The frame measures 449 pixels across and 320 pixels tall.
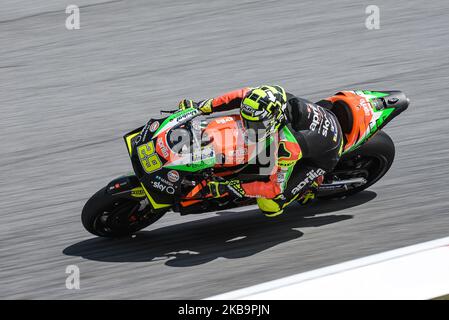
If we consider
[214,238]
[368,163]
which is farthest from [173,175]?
[368,163]

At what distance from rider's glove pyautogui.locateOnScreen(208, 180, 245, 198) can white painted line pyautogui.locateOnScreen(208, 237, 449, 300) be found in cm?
112

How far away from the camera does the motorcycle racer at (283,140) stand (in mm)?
6543

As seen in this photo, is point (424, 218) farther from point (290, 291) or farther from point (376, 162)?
point (290, 291)

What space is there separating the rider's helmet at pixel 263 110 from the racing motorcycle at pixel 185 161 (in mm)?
166

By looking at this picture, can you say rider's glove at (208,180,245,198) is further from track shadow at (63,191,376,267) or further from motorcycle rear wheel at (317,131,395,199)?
motorcycle rear wheel at (317,131,395,199)

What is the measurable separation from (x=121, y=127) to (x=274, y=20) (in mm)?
3746

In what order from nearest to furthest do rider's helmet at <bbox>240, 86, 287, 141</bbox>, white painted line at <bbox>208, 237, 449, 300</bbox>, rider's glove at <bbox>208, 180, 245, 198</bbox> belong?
1. white painted line at <bbox>208, 237, 449, 300</bbox>
2. rider's helmet at <bbox>240, 86, 287, 141</bbox>
3. rider's glove at <bbox>208, 180, 245, 198</bbox>

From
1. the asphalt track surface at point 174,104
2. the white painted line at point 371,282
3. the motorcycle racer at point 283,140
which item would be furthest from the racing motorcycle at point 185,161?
the white painted line at point 371,282

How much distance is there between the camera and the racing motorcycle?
654cm

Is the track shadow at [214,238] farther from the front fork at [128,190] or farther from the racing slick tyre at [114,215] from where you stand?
the front fork at [128,190]

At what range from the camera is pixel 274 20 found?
1238 cm

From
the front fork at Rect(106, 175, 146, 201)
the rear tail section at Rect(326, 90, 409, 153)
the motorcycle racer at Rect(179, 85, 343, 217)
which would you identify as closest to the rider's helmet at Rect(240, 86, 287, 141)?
the motorcycle racer at Rect(179, 85, 343, 217)

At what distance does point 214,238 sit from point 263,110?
1456 mm

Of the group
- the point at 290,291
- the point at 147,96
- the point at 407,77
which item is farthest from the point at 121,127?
the point at 290,291
